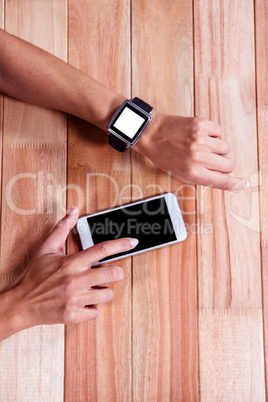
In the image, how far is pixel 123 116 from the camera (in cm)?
74

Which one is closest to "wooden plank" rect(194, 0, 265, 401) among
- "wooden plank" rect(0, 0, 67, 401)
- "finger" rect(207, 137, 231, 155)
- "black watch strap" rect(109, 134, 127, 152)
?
"finger" rect(207, 137, 231, 155)

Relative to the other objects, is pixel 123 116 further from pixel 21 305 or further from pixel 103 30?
pixel 21 305

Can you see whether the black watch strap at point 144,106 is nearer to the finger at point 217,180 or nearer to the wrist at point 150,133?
the wrist at point 150,133

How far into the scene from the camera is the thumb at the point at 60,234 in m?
0.75

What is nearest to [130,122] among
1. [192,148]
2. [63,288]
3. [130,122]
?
[130,122]

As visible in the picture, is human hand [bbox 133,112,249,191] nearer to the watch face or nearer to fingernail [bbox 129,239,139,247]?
the watch face

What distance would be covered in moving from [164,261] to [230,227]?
17 cm

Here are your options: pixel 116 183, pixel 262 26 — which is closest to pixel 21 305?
pixel 116 183

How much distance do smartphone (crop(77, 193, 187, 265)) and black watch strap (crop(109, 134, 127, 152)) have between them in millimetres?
132

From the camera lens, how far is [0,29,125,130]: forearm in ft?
2.48

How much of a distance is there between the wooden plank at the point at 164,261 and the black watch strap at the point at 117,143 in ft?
0.24

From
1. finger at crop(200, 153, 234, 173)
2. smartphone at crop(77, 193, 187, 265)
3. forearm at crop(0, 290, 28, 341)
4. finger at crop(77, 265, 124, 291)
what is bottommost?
forearm at crop(0, 290, 28, 341)

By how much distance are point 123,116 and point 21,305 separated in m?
0.44

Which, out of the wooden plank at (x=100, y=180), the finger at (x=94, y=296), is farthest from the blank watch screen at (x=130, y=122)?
the finger at (x=94, y=296)
